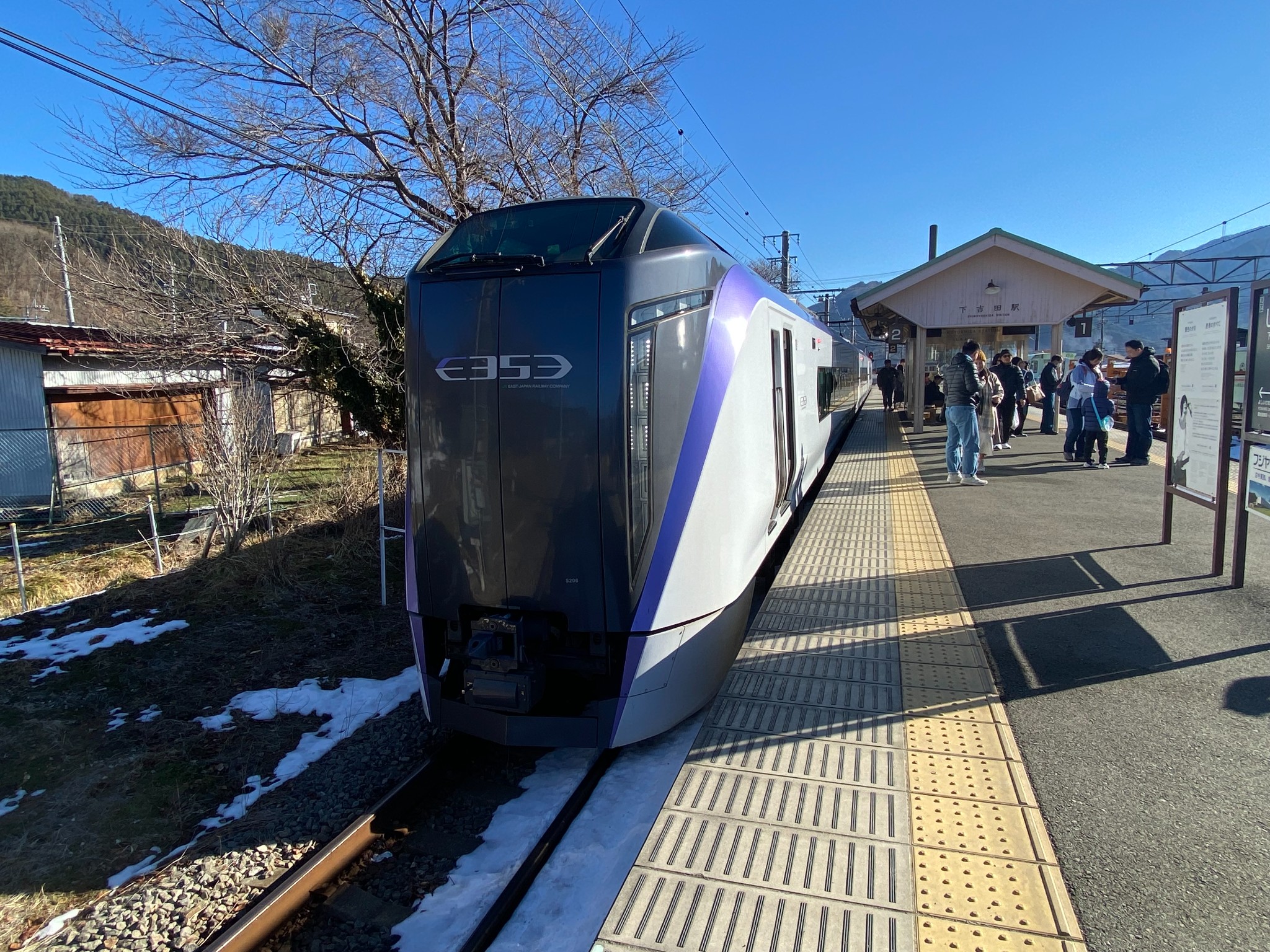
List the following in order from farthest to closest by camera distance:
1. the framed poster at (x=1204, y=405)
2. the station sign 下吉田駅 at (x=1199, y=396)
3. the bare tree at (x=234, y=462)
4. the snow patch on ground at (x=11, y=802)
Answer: the bare tree at (x=234, y=462) → the station sign 下吉田駅 at (x=1199, y=396) → the framed poster at (x=1204, y=405) → the snow patch on ground at (x=11, y=802)

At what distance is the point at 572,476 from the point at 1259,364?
4684 mm

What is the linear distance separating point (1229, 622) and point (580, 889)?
14.9 ft

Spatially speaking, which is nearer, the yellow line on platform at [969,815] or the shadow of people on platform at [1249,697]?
the yellow line on platform at [969,815]

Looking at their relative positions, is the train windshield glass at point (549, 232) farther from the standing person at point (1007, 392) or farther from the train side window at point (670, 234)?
the standing person at point (1007, 392)

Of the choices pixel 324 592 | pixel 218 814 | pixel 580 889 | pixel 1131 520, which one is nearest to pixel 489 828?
pixel 580 889

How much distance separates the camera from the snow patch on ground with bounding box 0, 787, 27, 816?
3.60 m

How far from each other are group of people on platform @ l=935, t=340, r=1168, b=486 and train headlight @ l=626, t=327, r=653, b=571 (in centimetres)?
728

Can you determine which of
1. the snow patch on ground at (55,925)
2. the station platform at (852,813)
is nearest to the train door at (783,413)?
the station platform at (852,813)

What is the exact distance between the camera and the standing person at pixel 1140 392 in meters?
10.6

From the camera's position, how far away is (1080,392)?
428 inches

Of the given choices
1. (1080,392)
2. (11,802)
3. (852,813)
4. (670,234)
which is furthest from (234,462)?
(1080,392)

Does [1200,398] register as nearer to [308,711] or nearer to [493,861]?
[493,861]

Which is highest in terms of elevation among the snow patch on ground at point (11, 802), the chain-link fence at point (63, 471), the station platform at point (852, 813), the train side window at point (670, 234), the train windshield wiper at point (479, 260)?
the train side window at point (670, 234)

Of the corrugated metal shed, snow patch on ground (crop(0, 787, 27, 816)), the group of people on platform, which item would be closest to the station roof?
the group of people on platform
